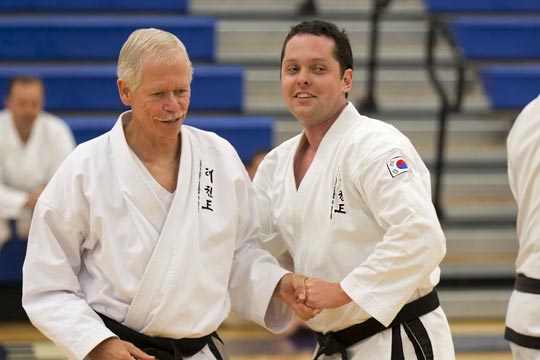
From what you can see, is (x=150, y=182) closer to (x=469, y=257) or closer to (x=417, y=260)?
(x=417, y=260)

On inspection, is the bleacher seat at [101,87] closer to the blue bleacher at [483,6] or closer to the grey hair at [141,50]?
the blue bleacher at [483,6]

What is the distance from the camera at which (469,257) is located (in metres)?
7.35

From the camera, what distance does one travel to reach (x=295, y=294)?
3443 mm

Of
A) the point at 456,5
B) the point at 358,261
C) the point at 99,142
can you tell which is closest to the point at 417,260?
the point at 358,261

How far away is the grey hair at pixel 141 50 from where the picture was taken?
3141 millimetres

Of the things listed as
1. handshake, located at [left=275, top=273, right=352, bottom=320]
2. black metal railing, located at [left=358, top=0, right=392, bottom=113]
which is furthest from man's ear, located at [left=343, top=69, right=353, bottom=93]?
black metal railing, located at [left=358, top=0, right=392, bottom=113]

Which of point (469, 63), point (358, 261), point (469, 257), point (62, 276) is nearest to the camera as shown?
point (62, 276)

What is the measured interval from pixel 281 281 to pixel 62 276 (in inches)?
29.8

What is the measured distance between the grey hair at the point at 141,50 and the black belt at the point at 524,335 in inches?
58.7

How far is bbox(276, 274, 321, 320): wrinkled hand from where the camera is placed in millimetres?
3373

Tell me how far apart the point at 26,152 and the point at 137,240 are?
3.96m

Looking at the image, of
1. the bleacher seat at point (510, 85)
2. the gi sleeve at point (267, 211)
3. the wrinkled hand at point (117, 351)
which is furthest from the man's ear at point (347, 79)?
the bleacher seat at point (510, 85)

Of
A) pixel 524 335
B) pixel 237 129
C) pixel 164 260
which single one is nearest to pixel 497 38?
pixel 237 129

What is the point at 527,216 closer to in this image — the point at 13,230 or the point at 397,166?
the point at 397,166
